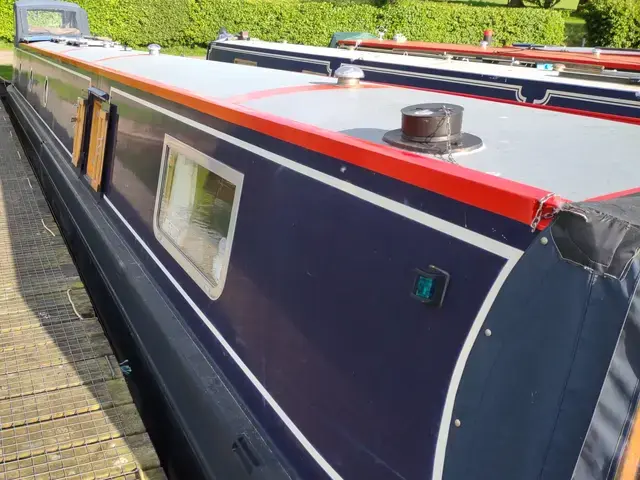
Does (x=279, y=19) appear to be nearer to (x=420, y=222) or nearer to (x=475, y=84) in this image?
(x=475, y=84)

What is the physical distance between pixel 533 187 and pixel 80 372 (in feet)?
8.69

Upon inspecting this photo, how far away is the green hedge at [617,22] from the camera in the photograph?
24.1 meters

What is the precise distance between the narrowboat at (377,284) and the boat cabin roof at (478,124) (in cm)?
1

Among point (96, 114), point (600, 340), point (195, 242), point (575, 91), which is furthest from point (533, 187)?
point (575, 91)

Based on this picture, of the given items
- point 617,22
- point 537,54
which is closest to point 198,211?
point 537,54

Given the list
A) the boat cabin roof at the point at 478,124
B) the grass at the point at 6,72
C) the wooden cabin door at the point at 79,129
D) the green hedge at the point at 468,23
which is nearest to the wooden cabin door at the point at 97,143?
the wooden cabin door at the point at 79,129

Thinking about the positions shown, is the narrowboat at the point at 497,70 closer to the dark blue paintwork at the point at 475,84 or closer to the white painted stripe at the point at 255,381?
the dark blue paintwork at the point at 475,84

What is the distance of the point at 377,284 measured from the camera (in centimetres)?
157

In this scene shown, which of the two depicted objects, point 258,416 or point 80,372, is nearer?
Result: point 258,416

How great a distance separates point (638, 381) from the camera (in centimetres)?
110

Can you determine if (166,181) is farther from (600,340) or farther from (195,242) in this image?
(600,340)

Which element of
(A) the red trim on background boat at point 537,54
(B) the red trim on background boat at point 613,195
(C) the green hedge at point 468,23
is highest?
(C) the green hedge at point 468,23

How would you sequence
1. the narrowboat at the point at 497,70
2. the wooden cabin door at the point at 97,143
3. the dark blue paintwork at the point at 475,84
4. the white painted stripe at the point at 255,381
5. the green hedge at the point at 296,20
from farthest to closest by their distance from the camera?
the green hedge at the point at 296,20
the narrowboat at the point at 497,70
the dark blue paintwork at the point at 475,84
the wooden cabin door at the point at 97,143
the white painted stripe at the point at 255,381

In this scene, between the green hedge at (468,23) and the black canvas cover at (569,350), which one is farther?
the green hedge at (468,23)
